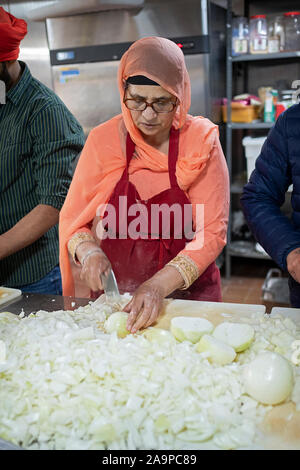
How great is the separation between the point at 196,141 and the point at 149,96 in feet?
0.65

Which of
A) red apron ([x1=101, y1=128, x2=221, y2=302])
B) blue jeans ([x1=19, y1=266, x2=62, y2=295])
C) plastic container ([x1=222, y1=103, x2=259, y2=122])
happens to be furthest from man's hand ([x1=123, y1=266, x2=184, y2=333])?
plastic container ([x1=222, y1=103, x2=259, y2=122])

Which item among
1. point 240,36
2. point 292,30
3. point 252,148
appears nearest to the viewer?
point 292,30

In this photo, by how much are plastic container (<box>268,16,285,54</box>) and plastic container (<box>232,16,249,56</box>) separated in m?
0.16

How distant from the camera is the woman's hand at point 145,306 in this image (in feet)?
3.88

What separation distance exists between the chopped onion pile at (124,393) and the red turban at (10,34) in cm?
90

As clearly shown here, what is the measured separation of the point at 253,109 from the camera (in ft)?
10.6

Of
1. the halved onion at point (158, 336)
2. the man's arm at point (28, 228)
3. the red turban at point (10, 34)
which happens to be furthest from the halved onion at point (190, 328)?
the red turban at point (10, 34)

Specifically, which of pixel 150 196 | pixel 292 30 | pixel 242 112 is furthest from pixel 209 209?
pixel 242 112

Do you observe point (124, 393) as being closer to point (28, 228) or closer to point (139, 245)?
point (139, 245)

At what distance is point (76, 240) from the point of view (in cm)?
142

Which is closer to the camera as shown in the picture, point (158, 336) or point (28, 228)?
point (158, 336)

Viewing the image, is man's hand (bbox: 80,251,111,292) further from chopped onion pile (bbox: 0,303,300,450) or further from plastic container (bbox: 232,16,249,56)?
plastic container (bbox: 232,16,249,56)

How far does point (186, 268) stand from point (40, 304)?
0.44 meters

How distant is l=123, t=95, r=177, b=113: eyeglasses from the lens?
49.7 inches
